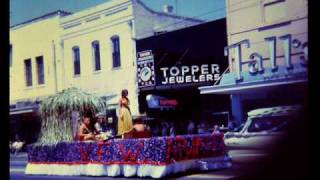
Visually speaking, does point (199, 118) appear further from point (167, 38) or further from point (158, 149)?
point (158, 149)

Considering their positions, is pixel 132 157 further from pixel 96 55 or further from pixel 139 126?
pixel 96 55

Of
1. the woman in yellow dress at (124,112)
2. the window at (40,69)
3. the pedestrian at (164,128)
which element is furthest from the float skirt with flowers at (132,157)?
the window at (40,69)

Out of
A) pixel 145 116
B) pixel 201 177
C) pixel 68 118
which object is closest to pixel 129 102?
pixel 145 116

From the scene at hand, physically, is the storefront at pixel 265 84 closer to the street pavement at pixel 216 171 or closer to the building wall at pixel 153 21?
the street pavement at pixel 216 171

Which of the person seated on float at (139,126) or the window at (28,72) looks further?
the window at (28,72)

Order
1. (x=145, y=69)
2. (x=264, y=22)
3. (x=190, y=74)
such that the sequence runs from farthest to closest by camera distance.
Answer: (x=145, y=69) < (x=190, y=74) < (x=264, y=22)

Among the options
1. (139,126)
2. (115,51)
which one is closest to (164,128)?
(139,126)

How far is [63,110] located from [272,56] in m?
2.18

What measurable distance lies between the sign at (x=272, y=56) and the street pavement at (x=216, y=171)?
0.45 metres

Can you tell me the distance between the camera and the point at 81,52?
404cm

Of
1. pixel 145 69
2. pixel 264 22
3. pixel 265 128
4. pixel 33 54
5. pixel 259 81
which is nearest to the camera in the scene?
pixel 265 128

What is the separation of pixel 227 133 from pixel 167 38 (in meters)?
0.76

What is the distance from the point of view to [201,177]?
146 inches

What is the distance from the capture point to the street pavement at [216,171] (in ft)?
9.31
